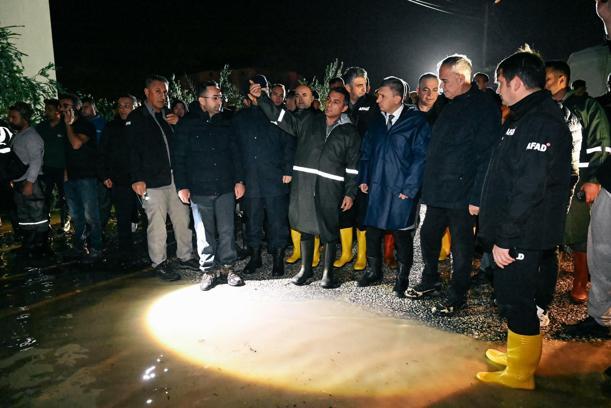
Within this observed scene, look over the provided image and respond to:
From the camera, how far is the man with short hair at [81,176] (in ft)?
18.7

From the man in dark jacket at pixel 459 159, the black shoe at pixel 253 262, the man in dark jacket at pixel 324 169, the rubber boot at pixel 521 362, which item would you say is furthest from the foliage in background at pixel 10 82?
the rubber boot at pixel 521 362

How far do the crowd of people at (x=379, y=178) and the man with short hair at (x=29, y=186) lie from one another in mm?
20

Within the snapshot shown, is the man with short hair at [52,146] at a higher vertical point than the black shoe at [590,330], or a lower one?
higher

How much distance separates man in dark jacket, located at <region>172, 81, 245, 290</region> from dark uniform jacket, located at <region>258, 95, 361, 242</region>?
2.03 ft

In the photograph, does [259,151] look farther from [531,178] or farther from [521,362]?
[521,362]

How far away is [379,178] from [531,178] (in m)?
2.02

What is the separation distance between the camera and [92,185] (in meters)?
5.79

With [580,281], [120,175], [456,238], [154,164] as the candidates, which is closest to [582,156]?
[580,281]

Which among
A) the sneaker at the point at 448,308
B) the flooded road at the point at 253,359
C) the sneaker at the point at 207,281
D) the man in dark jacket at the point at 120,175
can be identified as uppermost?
the man in dark jacket at the point at 120,175

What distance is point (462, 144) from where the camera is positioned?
147 inches

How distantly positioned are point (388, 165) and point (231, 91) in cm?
1883

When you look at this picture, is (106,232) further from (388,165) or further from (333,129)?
(388,165)

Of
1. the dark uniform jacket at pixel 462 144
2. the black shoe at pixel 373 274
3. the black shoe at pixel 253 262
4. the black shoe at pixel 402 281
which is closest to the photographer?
the dark uniform jacket at pixel 462 144

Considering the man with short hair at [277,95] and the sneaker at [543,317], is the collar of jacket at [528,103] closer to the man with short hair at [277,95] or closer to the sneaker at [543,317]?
the sneaker at [543,317]
